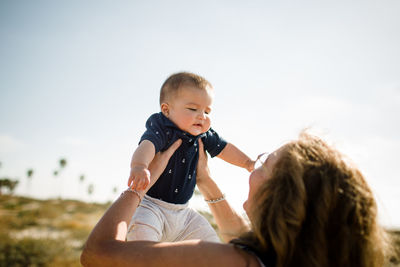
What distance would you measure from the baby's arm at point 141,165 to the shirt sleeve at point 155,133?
83 millimetres

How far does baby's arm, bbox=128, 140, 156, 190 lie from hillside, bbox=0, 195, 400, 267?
868 centimetres

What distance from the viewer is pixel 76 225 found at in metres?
38.6

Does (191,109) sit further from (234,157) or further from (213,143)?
(234,157)

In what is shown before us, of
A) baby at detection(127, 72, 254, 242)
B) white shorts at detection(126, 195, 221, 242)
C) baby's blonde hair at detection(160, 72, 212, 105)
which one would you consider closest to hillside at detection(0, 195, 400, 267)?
white shorts at detection(126, 195, 221, 242)

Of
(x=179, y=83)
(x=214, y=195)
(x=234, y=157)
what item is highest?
(x=179, y=83)

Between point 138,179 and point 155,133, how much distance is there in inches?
31.1

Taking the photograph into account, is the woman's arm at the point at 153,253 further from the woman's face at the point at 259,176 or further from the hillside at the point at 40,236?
the hillside at the point at 40,236

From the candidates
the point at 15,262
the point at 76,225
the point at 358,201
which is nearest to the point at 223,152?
the point at 358,201

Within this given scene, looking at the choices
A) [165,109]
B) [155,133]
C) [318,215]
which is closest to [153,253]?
[318,215]

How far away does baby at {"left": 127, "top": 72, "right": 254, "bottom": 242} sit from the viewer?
2883mm

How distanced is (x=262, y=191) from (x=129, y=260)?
36.9 inches

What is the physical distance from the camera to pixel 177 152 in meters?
3.17

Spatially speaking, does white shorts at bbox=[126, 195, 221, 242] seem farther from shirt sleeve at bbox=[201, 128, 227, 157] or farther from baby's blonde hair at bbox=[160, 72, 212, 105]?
baby's blonde hair at bbox=[160, 72, 212, 105]

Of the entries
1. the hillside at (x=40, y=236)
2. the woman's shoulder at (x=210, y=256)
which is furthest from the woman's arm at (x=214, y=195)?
the hillside at (x=40, y=236)
